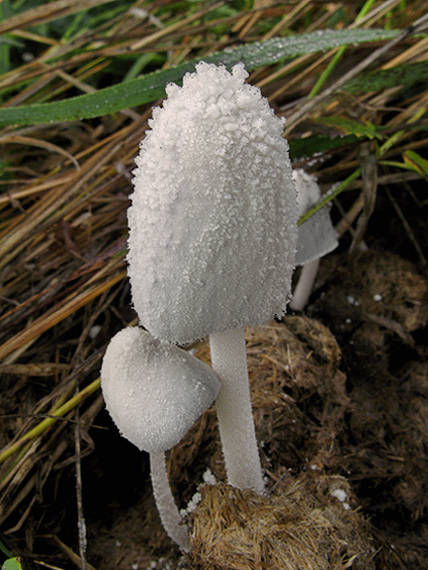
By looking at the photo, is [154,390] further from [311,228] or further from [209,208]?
[311,228]

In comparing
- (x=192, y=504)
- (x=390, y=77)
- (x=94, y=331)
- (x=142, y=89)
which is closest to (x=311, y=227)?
(x=390, y=77)

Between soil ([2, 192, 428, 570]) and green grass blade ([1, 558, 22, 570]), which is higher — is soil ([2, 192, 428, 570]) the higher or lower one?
the lower one

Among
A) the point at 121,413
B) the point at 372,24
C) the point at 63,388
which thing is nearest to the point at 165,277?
the point at 121,413

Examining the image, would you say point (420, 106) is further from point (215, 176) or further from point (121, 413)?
point (121, 413)

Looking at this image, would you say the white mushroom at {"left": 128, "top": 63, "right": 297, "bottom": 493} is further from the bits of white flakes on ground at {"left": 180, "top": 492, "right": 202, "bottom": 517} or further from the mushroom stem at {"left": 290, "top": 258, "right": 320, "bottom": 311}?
the mushroom stem at {"left": 290, "top": 258, "right": 320, "bottom": 311}

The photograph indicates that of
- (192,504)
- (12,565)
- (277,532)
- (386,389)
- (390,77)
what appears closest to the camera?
(12,565)

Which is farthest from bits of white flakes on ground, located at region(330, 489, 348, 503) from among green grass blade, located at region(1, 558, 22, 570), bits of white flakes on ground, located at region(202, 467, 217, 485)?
green grass blade, located at region(1, 558, 22, 570)

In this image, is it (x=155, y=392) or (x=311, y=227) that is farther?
(x=311, y=227)
